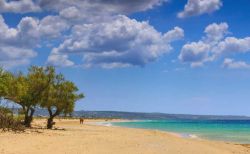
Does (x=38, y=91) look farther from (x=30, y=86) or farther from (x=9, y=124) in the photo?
(x=9, y=124)

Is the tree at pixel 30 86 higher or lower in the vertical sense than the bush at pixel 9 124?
higher

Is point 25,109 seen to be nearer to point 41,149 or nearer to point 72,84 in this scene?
point 72,84

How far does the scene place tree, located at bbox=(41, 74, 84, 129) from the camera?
52.6 m

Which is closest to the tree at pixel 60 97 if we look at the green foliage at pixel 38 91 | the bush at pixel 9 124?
the green foliage at pixel 38 91

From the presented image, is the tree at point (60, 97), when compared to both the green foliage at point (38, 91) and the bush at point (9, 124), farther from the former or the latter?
the bush at point (9, 124)

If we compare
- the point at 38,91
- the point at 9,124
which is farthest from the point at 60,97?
the point at 9,124

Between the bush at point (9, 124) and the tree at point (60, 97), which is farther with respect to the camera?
the tree at point (60, 97)

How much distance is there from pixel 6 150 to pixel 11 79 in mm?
26145

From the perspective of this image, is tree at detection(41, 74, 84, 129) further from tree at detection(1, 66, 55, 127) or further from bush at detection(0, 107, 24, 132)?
bush at detection(0, 107, 24, 132)

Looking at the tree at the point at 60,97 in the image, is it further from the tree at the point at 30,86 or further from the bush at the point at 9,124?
the bush at the point at 9,124

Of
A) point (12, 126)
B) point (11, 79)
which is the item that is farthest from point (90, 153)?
point (11, 79)

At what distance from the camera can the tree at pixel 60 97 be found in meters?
52.6

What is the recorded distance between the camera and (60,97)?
53.9m

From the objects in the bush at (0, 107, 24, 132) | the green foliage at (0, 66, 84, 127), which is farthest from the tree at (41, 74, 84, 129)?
the bush at (0, 107, 24, 132)
